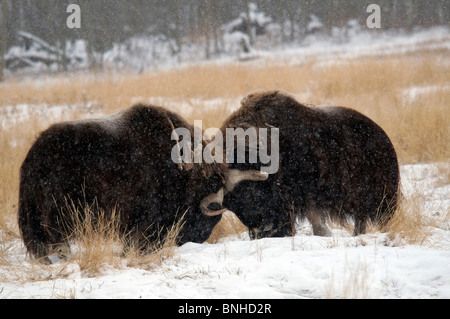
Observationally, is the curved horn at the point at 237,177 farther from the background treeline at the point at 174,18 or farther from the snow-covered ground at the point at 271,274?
the background treeline at the point at 174,18

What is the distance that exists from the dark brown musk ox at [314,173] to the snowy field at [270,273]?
0.75 m

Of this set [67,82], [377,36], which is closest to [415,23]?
[377,36]

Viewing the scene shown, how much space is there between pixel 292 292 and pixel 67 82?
16.0m

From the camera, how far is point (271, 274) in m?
3.70

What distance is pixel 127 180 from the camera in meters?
5.17

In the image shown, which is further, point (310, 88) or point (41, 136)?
point (310, 88)

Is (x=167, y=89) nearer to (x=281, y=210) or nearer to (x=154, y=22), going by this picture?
(x=281, y=210)

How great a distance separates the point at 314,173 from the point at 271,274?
2249mm

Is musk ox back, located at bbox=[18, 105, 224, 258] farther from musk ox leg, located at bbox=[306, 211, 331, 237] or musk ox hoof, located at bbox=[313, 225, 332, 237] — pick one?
musk ox hoof, located at bbox=[313, 225, 332, 237]

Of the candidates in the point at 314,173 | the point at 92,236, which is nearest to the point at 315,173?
the point at 314,173

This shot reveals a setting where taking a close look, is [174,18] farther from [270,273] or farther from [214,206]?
[270,273]

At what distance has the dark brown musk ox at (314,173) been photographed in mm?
5656

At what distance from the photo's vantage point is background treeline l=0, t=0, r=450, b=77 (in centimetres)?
2356

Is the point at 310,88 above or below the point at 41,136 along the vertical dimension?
above
